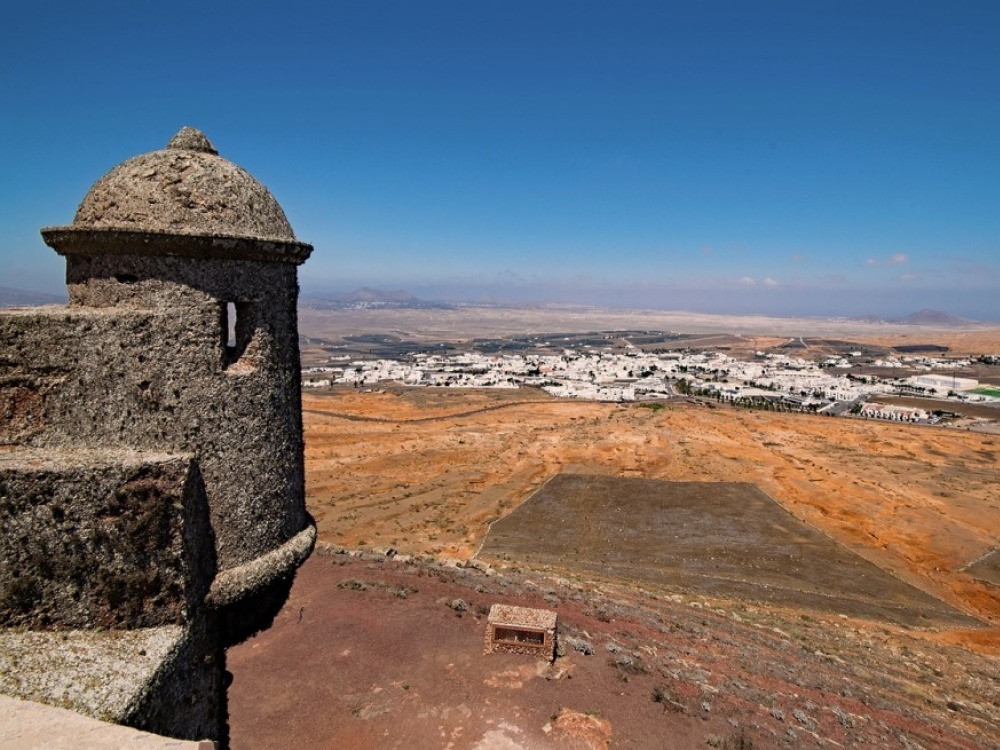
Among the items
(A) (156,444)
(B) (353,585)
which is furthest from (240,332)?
(B) (353,585)

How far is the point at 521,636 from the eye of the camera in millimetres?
9602

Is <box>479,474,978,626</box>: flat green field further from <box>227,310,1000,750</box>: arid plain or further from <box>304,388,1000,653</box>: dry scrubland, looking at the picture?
<box>304,388,1000,653</box>: dry scrubland

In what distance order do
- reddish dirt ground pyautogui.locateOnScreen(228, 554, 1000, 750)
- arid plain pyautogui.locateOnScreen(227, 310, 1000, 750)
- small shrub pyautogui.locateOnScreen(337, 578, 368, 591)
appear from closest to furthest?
reddish dirt ground pyautogui.locateOnScreen(228, 554, 1000, 750)
arid plain pyautogui.locateOnScreen(227, 310, 1000, 750)
small shrub pyautogui.locateOnScreen(337, 578, 368, 591)

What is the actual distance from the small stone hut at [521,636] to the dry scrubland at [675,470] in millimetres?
10664

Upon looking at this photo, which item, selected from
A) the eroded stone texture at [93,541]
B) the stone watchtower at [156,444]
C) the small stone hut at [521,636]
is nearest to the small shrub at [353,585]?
the stone watchtower at [156,444]

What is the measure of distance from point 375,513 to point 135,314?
19068mm

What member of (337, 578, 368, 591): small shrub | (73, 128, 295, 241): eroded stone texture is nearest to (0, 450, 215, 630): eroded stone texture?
(73, 128, 295, 241): eroded stone texture

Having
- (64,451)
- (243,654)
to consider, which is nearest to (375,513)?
(243,654)

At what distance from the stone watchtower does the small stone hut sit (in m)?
3.31

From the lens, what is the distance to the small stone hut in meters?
9.46

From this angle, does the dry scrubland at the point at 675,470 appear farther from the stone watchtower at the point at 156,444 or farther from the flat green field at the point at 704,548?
the stone watchtower at the point at 156,444

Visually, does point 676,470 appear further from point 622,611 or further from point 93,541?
point 93,541

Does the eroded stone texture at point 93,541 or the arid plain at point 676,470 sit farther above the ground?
the eroded stone texture at point 93,541

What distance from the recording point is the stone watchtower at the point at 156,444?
5730 millimetres
